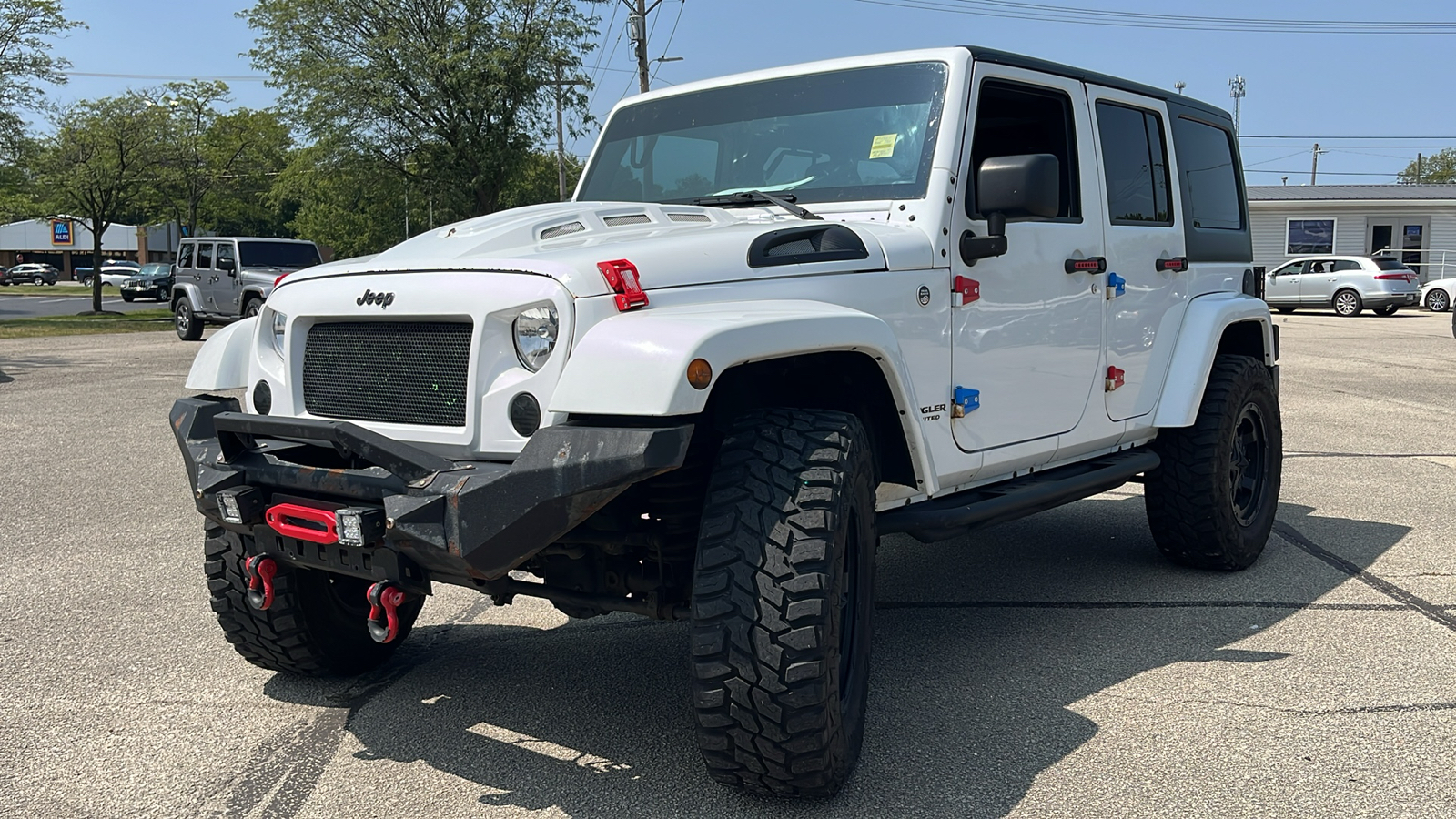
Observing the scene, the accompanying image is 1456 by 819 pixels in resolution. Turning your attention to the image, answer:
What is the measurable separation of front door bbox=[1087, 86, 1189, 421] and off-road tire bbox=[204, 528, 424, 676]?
2.96 metres

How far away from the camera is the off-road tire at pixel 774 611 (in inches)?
118

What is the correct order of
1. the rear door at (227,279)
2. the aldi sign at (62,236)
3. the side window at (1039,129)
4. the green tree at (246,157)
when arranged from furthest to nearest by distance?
the aldi sign at (62,236), the green tree at (246,157), the rear door at (227,279), the side window at (1039,129)

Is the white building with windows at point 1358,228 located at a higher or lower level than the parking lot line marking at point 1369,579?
higher

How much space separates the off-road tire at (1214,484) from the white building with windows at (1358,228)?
122 ft

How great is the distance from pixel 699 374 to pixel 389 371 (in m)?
1.04

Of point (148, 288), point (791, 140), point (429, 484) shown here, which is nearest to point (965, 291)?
point (791, 140)

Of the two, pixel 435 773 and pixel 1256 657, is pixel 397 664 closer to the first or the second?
pixel 435 773

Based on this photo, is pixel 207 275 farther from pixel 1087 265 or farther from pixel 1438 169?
pixel 1438 169

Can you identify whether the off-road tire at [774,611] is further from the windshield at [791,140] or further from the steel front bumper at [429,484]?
the windshield at [791,140]

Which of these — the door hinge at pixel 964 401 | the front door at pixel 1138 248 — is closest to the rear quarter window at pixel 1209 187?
the front door at pixel 1138 248

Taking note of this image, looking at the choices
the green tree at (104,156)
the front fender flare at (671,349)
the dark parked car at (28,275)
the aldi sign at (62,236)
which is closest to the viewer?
the front fender flare at (671,349)

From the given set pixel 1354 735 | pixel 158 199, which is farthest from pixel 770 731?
pixel 158 199

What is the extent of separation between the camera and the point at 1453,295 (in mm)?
31047

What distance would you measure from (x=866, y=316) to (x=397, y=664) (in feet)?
7.53
